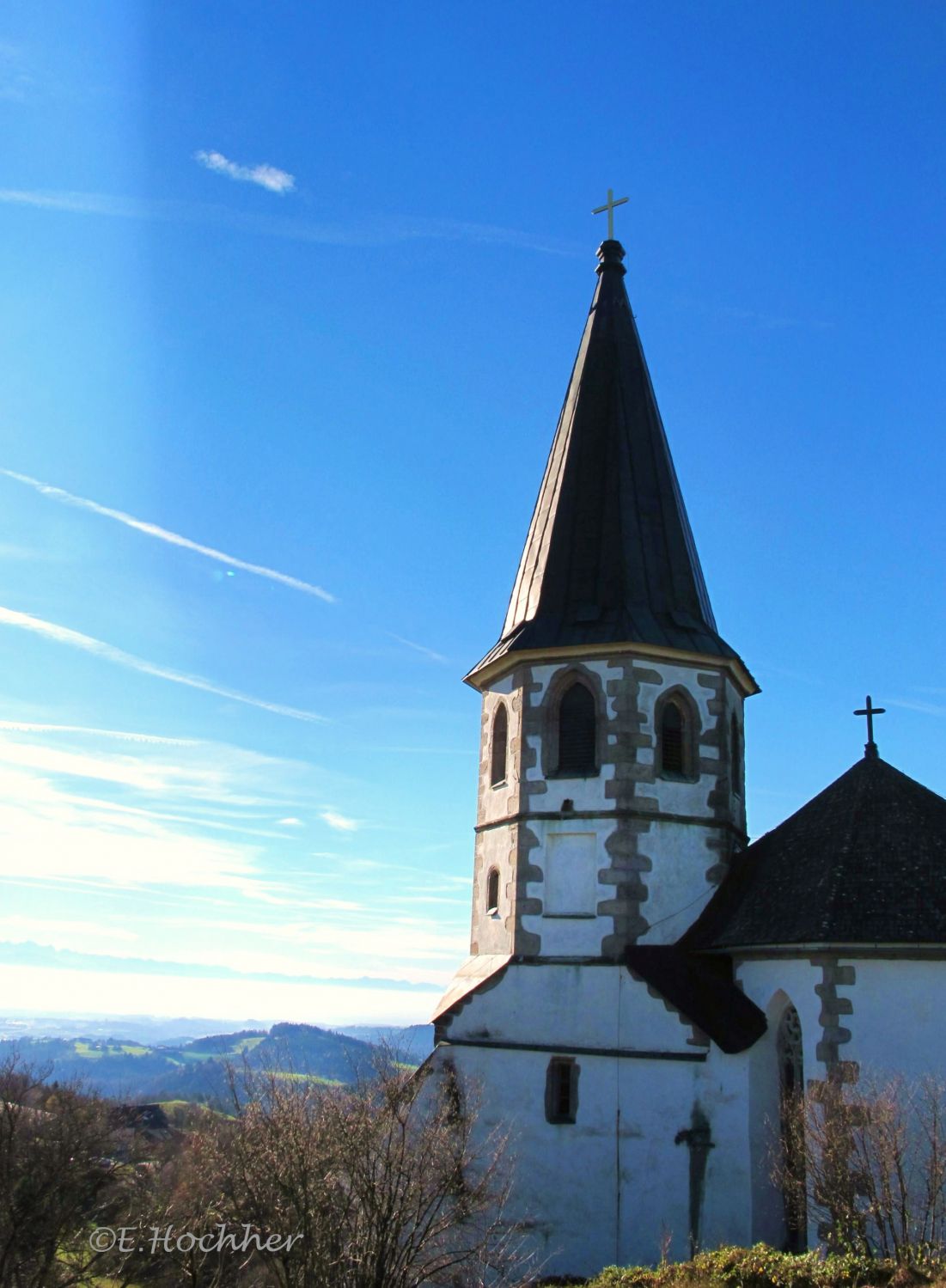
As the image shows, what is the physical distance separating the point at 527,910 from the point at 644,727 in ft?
14.0

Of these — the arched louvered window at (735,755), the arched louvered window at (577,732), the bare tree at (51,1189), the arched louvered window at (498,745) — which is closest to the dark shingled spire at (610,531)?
the arched louvered window at (577,732)

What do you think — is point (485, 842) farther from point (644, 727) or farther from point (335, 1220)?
point (335, 1220)

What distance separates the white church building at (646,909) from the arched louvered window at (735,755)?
0.41ft

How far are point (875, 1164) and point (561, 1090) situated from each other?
6310mm

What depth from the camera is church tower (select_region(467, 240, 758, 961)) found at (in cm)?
2205

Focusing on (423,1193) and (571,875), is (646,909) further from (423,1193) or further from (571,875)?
(423,1193)

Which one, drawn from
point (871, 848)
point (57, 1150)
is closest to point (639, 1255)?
point (871, 848)

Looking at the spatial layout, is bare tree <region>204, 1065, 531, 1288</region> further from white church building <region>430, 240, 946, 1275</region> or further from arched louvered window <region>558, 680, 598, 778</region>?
arched louvered window <region>558, 680, 598, 778</region>

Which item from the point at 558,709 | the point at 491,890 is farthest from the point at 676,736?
the point at 491,890

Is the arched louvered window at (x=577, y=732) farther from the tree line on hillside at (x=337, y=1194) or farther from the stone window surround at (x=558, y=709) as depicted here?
the tree line on hillside at (x=337, y=1194)

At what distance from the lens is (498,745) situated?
24.8 m

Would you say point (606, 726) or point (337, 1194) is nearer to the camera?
point (337, 1194)

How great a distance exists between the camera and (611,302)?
28.4 meters

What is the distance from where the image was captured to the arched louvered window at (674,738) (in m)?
23.1
